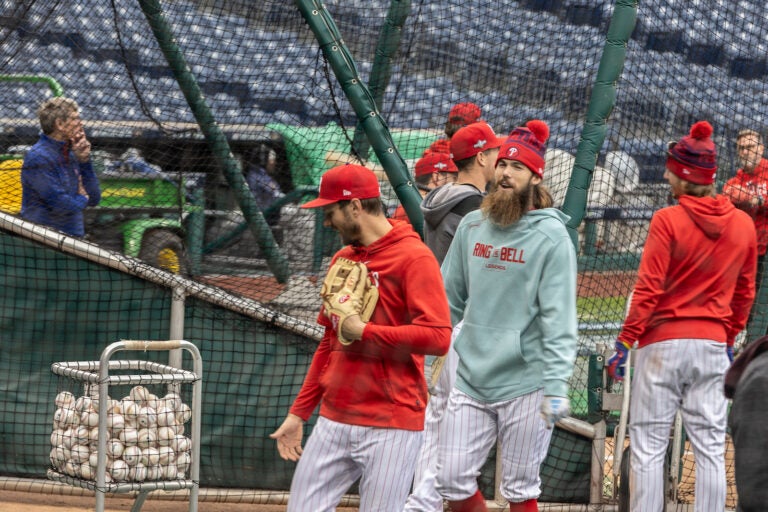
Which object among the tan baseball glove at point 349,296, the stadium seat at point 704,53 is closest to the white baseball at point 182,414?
the tan baseball glove at point 349,296

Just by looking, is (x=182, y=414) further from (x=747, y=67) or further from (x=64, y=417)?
(x=747, y=67)

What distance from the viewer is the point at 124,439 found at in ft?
16.6

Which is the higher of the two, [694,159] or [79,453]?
[694,159]

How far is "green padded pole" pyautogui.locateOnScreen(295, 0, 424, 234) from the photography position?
21.5 ft

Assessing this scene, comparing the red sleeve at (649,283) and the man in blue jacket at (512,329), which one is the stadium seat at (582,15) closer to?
the red sleeve at (649,283)

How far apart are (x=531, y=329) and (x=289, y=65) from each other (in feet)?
11.6

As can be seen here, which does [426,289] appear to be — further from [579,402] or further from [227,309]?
[579,402]

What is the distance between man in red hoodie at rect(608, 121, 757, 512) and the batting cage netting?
0.90 m

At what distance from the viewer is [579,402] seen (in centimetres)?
752

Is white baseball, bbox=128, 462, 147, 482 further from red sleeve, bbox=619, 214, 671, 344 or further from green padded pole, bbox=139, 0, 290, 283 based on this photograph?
green padded pole, bbox=139, 0, 290, 283

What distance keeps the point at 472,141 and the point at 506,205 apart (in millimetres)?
889

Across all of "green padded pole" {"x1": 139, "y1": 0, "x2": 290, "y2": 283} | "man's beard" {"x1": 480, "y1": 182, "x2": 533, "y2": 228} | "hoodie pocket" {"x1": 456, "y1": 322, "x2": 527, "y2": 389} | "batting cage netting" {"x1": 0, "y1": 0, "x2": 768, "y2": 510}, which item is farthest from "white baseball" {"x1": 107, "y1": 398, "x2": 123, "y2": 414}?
"green padded pole" {"x1": 139, "y1": 0, "x2": 290, "y2": 283}

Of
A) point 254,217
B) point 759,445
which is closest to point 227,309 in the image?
point 254,217

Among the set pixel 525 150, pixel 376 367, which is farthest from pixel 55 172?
pixel 376 367
